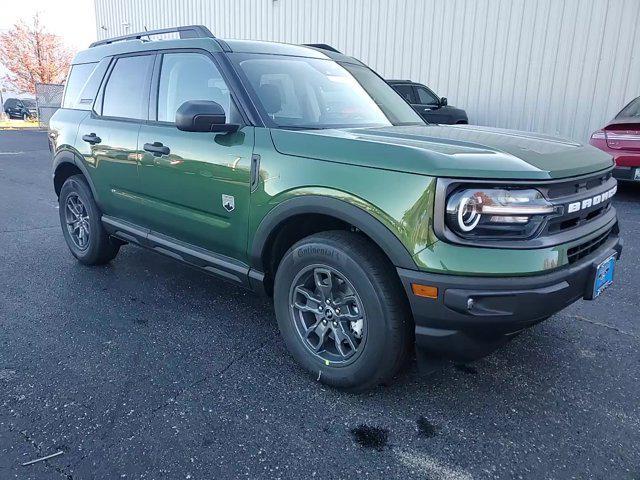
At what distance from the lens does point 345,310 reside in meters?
2.56

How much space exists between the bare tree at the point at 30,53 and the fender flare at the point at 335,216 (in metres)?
37.5

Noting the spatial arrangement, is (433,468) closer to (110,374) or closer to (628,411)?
(628,411)

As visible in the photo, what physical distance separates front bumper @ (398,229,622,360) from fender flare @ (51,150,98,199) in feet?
10.1

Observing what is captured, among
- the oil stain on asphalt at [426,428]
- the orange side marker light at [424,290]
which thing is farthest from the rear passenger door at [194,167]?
the oil stain on asphalt at [426,428]

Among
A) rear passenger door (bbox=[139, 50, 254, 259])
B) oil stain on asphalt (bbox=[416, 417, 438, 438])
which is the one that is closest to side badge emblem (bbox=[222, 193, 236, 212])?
rear passenger door (bbox=[139, 50, 254, 259])

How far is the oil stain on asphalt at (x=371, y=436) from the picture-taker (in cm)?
224

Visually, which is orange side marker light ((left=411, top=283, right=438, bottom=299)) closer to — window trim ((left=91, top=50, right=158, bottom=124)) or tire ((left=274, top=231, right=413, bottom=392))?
tire ((left=274, top=231, right=413, bottom=392))

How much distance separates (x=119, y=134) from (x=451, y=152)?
260cm

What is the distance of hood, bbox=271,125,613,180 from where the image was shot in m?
2.12

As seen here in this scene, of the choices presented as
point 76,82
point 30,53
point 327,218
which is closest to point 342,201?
point 327,218

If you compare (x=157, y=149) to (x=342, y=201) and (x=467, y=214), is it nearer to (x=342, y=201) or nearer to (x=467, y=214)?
(x=342, y=201)

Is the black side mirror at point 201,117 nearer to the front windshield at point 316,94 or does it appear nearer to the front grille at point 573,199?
the front windshield at point 316,94

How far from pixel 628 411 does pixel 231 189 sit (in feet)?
7.69

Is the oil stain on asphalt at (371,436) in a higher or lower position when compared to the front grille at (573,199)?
lower
